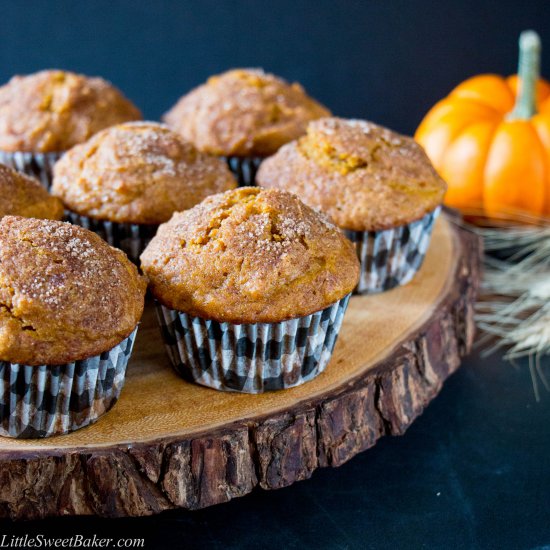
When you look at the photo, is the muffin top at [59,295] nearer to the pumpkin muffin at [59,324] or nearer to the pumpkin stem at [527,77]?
the pumpkin muffin at [59,324]

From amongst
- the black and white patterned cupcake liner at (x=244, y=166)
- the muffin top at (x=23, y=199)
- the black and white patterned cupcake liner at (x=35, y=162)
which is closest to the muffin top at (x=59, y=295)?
the muffin top at (x=23, y=199)

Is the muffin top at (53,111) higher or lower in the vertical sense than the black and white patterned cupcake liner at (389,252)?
higher

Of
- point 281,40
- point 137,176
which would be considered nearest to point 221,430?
point 137,176

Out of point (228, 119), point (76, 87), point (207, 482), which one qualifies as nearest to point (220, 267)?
point (207, 482)

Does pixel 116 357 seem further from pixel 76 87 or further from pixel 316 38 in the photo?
pixel 316 38

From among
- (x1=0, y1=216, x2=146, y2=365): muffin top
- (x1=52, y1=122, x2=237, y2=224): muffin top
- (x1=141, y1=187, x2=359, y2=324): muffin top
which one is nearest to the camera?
(x1=0, y1=216, x2=146, y2=365): muffin top

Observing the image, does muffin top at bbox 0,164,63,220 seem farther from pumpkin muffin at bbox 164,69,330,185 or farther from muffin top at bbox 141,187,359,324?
pumpkin muffin at bbox 164,69,330,185

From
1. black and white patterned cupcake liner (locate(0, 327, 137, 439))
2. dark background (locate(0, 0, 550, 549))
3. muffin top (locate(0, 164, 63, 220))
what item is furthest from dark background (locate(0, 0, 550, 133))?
black and white patterned cupcake liner (locate(0, 327, 137, 439))

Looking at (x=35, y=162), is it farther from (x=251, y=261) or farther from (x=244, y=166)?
(x=251, y=261)
